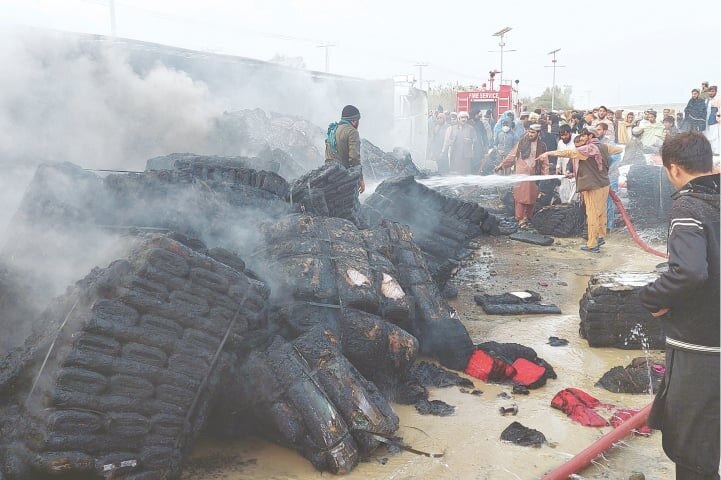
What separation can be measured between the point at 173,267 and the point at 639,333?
434 cm

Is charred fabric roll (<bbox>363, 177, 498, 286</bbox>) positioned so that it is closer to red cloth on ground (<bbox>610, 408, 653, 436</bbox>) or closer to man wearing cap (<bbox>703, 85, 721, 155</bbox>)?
red cloth on ground (<bbox>610, 408, 653, 436</bbox>)

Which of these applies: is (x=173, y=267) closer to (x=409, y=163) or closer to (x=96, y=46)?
(x=96, y=46)

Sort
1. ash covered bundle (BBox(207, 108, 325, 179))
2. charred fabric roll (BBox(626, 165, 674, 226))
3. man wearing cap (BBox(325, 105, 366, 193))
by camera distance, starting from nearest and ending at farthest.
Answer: man wearing cap (BBox(325, 105, 366, 193)), charred fabric roll (BBox(626, 165, 674, 226)), ash covered bundle (BBox(207, 108, 325, 179))

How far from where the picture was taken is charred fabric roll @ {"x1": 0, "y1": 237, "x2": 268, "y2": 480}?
9.95 ft

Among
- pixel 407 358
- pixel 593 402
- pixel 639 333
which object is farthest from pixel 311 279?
pixel 639 333

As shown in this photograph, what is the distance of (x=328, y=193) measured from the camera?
21.4ft

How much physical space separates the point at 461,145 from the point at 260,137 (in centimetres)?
698

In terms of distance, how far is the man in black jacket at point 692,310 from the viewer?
2.66 m

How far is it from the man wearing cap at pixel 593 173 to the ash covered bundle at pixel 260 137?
17.9ft

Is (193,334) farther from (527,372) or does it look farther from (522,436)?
(527,372)

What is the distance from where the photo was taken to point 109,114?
11.6 metres

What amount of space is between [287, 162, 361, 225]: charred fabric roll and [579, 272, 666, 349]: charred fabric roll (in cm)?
272

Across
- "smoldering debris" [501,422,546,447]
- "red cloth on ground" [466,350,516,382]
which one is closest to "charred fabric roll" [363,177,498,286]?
"red cloth on ground" [466,350,516,382]

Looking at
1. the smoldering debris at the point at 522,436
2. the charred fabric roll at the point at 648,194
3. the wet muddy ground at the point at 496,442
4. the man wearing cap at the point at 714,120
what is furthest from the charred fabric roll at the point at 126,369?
the man wearing cap at the point at 714,120
